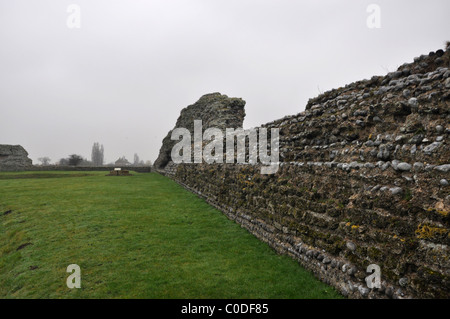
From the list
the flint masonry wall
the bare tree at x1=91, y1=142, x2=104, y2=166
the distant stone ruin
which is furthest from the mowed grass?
the bare tree at x1=91, y1=142, x2=104, y2=166

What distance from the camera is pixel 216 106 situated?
16.0m

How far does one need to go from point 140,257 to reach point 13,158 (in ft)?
132

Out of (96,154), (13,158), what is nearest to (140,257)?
(13,158)

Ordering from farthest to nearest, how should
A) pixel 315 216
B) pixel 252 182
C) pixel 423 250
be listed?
pixel 252 182 < pixel 315 216 < pixel 423 250

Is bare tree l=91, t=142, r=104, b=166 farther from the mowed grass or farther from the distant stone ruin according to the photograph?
the mowed grass

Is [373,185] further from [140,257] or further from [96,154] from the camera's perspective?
[96,154]

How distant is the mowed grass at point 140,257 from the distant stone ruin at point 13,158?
30438mm

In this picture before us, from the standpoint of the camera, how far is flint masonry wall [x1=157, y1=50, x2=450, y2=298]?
3.22 meters

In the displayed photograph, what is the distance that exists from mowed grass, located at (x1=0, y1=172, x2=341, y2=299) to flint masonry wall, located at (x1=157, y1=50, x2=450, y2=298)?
68 centimetres

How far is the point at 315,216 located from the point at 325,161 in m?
1.18
